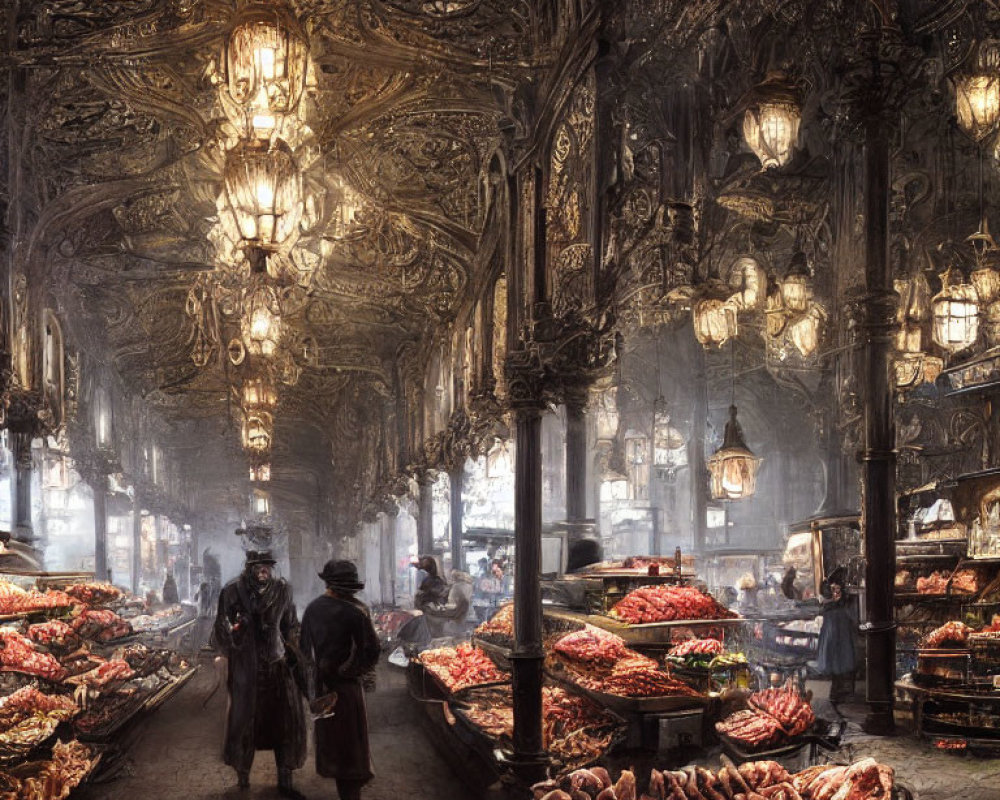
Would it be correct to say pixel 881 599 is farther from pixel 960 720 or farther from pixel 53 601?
pixel 53 601

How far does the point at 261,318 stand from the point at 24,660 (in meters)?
3.88

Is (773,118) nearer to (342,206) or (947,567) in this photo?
(342,206)

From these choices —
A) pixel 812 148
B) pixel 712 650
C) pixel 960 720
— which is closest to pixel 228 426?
pixel 812 148

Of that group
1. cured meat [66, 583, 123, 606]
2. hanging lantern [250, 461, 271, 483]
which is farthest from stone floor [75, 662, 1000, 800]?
hanging lantern [250, 461, 271, 483]

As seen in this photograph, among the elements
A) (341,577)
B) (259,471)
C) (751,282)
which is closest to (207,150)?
(341,577)

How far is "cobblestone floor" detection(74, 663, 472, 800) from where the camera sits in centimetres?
892

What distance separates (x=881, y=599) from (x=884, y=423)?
127cm

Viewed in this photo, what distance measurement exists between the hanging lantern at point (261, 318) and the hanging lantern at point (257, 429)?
510cm

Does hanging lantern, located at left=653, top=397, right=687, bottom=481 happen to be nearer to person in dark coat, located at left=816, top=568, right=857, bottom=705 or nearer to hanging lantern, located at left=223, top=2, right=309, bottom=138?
person in dark coat, located at left=816, top=568, right=857, bottom=705

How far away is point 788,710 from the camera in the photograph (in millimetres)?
6734

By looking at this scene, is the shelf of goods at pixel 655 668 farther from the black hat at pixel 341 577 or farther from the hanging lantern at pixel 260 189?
the hanging lantern at pixel 260 189

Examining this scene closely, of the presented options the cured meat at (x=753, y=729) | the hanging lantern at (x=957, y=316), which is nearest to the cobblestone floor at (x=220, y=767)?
the cured meat at (x=753, y=729)

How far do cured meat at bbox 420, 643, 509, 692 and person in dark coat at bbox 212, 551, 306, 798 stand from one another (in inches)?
73.1

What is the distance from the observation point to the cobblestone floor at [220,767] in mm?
8922
